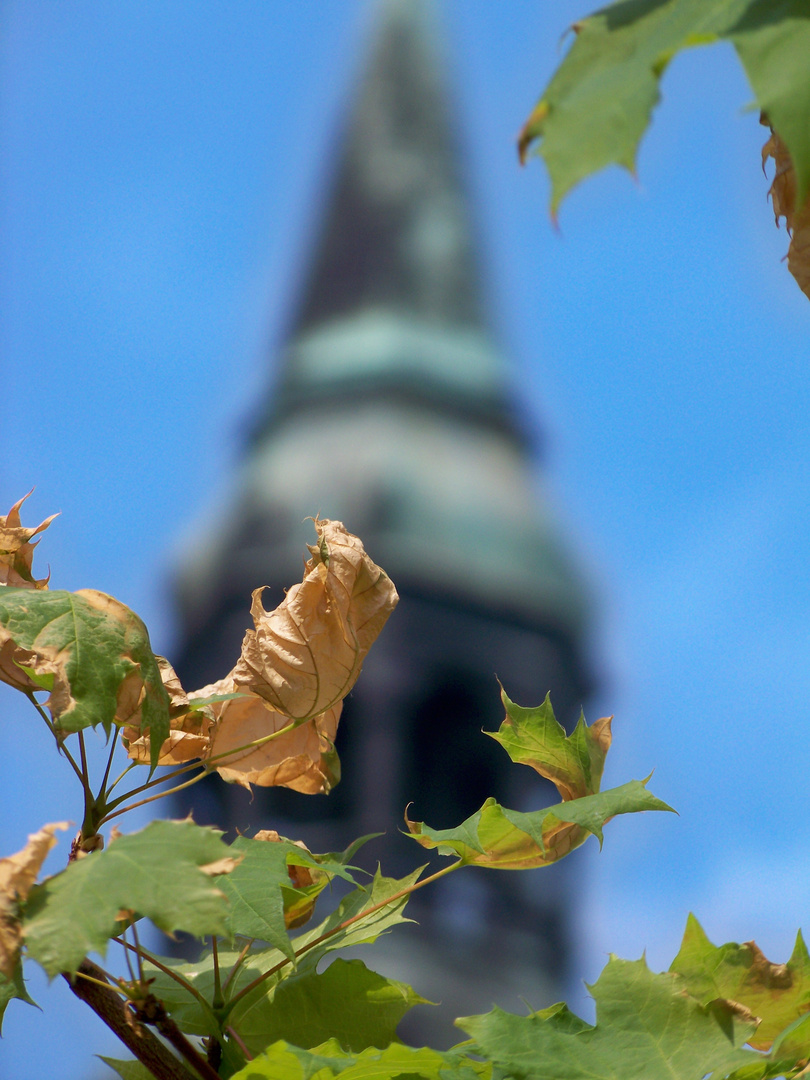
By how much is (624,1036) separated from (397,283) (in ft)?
54.5

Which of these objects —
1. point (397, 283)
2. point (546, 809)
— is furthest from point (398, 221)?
point (546, 809)

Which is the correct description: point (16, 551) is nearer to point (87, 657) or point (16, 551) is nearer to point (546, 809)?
point (87, 657)

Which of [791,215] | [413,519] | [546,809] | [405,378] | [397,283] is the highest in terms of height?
[397,283]

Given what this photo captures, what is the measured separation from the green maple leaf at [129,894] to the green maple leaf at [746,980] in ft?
0.86

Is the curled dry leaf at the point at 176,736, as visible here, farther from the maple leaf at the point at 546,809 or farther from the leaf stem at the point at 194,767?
the maple leaf at the point at 546,809

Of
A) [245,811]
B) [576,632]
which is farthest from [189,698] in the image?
[576,632]

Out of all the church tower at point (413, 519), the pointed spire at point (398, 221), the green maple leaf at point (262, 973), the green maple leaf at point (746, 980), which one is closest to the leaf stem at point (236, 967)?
the green maple leaf at point (262, 973)

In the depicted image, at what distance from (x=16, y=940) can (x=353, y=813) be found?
12.9 m

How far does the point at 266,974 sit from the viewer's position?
1.85ft

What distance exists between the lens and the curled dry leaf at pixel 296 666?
582mm

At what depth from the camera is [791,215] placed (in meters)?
0.50

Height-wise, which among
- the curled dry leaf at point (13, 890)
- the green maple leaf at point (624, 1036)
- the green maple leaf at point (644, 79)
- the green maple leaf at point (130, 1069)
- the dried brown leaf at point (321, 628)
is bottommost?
the green maple leaf at point (624, 1036)

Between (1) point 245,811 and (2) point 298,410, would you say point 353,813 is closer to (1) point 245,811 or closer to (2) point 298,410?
(1) point 245,811

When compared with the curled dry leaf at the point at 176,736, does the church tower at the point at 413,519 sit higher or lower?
higher
